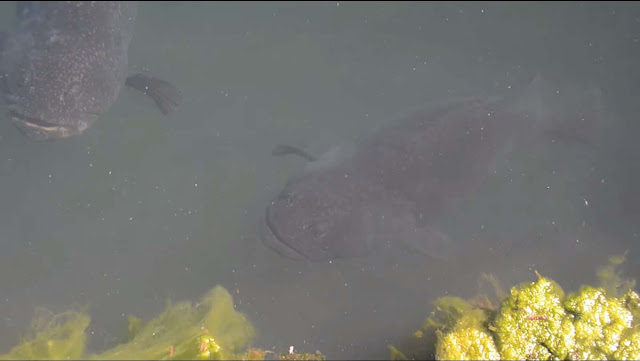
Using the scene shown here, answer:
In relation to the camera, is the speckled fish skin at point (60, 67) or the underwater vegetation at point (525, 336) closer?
the underwater vegetation at point (525, 336)

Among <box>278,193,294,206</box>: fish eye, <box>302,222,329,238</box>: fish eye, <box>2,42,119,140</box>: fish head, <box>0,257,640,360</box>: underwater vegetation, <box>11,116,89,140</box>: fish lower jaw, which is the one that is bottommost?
<box>302,222,329,238</box>: fish eye

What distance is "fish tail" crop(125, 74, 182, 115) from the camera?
21.7 feet

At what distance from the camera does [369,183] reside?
546 centimetres

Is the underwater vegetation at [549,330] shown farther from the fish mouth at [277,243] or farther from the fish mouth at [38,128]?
the fish mouth at [38,128]

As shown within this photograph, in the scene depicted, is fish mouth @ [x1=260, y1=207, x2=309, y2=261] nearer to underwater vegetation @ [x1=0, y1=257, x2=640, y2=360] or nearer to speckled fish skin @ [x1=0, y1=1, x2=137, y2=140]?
underwater vegetation @ [x1=0, y1=257, x2=640, y2=360]

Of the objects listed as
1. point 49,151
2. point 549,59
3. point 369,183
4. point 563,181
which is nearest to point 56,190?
point 49,151

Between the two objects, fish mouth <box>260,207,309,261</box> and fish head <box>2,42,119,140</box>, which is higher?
fish head <box>2,42,119,140</box>

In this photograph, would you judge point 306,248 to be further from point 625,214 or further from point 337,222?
point 625,214

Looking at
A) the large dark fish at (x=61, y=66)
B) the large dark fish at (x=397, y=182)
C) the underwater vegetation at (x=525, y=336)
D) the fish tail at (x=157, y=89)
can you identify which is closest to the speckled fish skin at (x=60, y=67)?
the large dark fish at (x=61, y=66)

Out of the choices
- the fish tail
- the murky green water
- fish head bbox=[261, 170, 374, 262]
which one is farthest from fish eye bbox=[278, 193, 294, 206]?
the fish tail

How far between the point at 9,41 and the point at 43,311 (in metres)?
3.23

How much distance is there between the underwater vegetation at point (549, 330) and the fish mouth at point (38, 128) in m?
4.53

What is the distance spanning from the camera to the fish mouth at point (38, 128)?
4980 millimetres

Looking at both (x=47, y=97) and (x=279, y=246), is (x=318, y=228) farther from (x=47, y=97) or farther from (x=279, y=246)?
(x=47, y=97)
